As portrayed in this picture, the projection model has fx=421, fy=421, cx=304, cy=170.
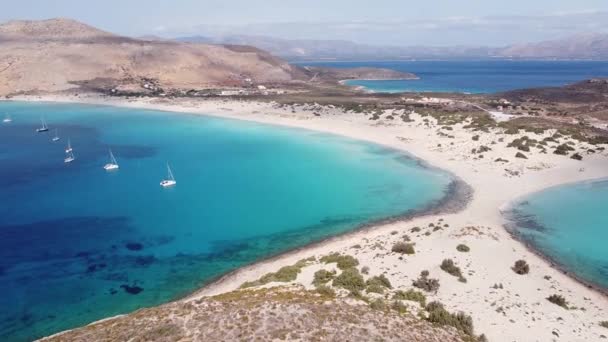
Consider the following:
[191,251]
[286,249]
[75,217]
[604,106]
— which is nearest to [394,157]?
[286,249]

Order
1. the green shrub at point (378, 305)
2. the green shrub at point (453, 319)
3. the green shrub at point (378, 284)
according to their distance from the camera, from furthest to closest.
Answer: the green shrub at point (378, 284), the green shrub at point (378, 305), the green shrub at point (453, 319)

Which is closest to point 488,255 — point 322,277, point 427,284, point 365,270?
point 427,284

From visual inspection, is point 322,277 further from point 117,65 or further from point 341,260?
point 117,65

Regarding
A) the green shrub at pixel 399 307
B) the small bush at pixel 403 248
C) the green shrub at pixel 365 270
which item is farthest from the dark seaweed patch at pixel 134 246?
the green shrub at pixel 399 307

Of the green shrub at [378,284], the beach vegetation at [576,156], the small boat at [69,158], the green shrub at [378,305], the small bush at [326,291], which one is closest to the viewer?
the green shrub at [378,305]

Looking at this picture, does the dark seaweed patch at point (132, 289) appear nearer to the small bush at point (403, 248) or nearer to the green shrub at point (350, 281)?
the green shrub at point (350, 281)

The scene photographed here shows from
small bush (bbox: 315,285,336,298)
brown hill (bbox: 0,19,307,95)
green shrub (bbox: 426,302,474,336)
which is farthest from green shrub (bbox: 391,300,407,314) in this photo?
brown hill (bbox: 0,19,307,95)
